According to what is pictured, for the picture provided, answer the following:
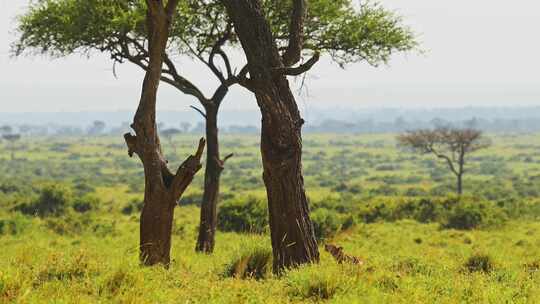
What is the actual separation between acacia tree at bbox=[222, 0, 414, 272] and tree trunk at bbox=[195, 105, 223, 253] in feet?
21.9

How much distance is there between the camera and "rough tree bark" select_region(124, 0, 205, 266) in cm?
949

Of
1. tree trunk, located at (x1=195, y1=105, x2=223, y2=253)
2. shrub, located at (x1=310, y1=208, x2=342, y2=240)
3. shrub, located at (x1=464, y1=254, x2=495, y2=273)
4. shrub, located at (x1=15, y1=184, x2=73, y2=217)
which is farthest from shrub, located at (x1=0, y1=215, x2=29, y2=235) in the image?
shrub, located at (x1=464, y1=254, x2=495, y2=273)

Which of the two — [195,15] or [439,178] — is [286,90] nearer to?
[195,15]

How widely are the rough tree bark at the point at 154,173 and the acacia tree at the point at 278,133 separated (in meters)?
1.28

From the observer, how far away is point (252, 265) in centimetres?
963

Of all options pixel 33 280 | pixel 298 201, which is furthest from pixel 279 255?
pixel 33 280

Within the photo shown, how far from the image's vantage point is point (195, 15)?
16.5 meters

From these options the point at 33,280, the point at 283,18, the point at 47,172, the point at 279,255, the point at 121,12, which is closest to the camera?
the point at 33,280

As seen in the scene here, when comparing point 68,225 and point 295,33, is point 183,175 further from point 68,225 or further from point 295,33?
point 68,225

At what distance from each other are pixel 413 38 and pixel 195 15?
661cm

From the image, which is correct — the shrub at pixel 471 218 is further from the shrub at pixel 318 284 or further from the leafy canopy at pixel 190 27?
the shrub at pixel 318 284

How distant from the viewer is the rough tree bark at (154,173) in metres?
9.49

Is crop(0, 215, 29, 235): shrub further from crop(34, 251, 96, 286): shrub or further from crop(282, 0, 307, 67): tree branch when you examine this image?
crop(282, 0, 307, 67): tree branch

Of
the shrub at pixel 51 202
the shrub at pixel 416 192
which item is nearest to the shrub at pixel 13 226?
the shrub at pixel 51 202
